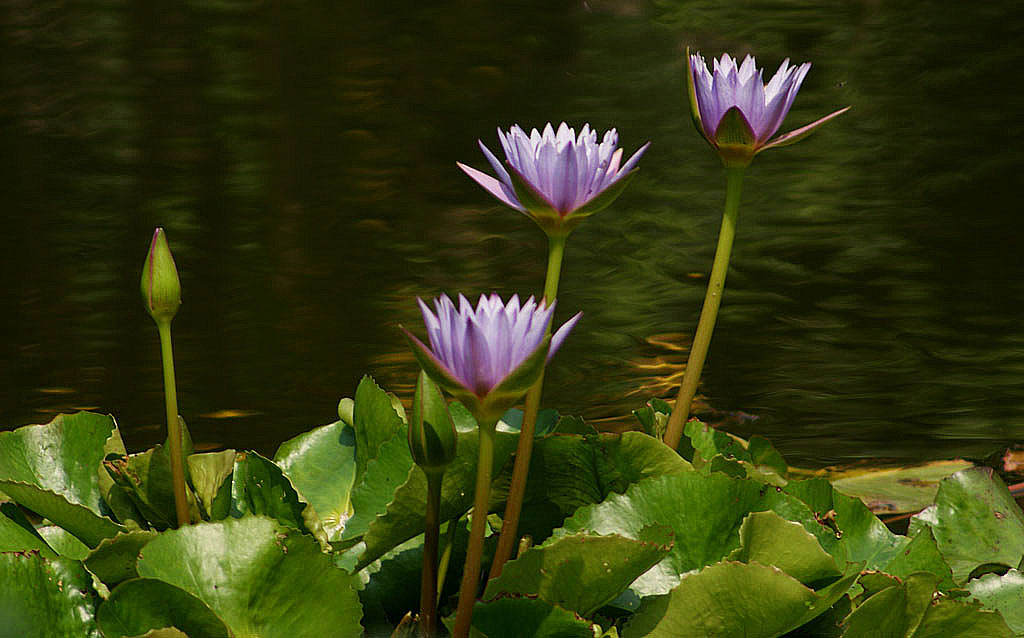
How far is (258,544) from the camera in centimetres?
67

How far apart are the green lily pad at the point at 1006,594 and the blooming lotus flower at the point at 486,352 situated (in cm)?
41

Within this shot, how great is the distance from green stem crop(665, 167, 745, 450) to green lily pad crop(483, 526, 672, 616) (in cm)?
17

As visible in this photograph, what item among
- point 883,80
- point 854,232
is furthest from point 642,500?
point 883,80

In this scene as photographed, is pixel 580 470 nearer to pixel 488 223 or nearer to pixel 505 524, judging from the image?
pixel 505 524

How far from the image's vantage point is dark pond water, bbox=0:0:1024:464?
1.48 metres

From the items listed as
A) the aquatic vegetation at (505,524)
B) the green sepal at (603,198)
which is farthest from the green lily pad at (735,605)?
the green sepal at (603,198)

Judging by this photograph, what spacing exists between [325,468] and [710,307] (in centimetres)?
34

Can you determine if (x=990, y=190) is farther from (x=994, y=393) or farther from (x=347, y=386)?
(x=347, y=386)

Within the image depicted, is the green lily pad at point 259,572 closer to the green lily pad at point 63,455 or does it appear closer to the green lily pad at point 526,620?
the green lily pad at point 526,620

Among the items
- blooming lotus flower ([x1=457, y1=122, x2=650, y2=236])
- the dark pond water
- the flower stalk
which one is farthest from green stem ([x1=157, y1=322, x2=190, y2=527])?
the dark pond water

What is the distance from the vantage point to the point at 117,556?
0.71m

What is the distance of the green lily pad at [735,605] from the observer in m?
0.64

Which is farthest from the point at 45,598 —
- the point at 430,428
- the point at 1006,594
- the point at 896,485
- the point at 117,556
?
the point at 896,485

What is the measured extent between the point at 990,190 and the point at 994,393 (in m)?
0.95
